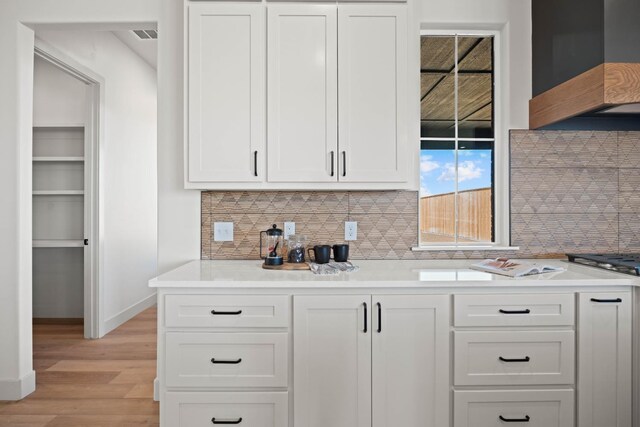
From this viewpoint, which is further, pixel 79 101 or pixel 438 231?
pixel 79 101

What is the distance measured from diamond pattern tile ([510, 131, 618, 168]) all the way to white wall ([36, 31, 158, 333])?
357 centimetres

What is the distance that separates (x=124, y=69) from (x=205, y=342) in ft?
11.9

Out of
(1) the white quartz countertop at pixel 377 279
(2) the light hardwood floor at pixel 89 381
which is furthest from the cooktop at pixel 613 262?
(2) the light hardwood floor at pixel 89 381

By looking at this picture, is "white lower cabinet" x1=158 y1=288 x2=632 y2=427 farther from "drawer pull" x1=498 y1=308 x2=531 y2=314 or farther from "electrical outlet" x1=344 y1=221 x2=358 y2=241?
"electrical outlet" x1=344 y1=221 x2=358 y2=241

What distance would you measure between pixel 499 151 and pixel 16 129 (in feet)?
10.0

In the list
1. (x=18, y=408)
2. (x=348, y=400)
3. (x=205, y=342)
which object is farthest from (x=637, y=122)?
(x=18, y=408)

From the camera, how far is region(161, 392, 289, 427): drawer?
6.11 ft

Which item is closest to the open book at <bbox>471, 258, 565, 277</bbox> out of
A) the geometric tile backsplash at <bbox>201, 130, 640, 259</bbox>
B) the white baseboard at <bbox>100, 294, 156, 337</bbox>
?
the geometric tile backsplash at <bbox>201, 130, 640, 259</bbox>

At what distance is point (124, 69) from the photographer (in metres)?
4.36

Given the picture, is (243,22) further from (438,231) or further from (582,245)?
(582,245)

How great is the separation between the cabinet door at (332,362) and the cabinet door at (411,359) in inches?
2.6

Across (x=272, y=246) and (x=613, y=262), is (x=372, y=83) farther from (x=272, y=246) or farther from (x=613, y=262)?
(x=613, y=262)

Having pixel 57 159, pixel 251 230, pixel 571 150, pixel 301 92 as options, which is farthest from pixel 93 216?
pixel 571 150

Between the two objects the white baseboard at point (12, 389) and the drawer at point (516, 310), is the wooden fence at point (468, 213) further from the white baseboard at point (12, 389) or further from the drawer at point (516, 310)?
the white baseboard at point (12, 389)
